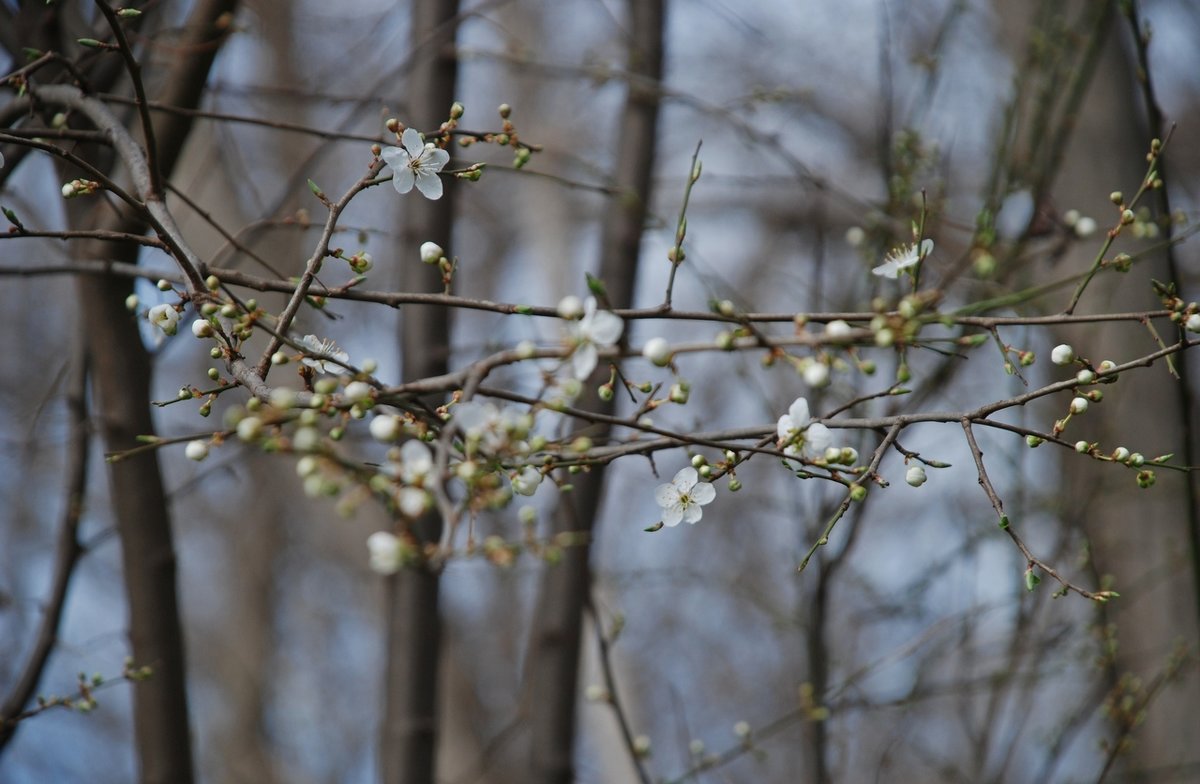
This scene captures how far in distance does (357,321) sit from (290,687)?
4715 millimetres

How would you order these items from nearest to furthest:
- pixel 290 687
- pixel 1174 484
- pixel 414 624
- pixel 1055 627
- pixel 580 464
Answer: pixel 580 464
pixel 414 624
pixel 1055 627
pixel 1174 484
pixel 290 687

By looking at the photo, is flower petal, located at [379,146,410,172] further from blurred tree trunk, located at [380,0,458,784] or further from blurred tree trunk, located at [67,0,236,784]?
blurred tree trunk, located at [380,0,458,784]

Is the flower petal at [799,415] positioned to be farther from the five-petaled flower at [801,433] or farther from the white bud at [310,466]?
the white bud at [310,466]

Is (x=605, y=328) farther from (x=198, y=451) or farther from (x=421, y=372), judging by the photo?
(x=421, y=372)

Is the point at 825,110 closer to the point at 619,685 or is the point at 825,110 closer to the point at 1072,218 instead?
the point at 619,685

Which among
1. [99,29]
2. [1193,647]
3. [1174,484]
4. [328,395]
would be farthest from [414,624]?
[1174,484]

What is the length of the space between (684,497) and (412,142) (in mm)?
524

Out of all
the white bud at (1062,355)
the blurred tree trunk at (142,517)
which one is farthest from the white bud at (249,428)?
the blurred tree trunk at (142,517)

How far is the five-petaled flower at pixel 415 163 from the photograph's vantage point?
1.14 metres

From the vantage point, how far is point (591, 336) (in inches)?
33.6

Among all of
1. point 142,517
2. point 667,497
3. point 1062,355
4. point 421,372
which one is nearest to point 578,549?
point 421,372

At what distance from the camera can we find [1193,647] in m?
2.65

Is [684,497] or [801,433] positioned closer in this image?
[801,433]

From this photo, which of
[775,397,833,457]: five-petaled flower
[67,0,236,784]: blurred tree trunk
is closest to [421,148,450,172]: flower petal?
[775,397,833,457]: five-petaled flower
